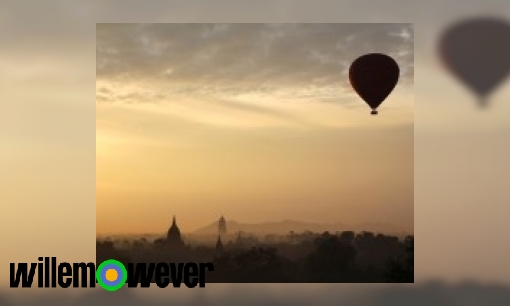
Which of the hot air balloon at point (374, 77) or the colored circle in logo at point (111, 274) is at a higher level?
the hot air balloon at point (374, 77)

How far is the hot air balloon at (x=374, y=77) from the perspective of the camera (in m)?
15.5

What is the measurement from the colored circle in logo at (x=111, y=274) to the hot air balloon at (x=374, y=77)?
3.65 m

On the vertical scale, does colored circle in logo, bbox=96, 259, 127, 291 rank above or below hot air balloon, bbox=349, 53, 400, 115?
below

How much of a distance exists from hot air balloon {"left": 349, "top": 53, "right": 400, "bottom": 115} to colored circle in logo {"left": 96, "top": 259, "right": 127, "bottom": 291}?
12.0ft

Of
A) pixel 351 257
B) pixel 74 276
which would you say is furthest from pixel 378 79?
pixel 74 276

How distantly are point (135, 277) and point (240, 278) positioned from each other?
4.20 ft

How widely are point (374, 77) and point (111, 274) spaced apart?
404 centimetres

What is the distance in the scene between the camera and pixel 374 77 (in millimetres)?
15500

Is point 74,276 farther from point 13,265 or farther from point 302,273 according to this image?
point 302,273

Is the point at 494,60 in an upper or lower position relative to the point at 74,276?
upper

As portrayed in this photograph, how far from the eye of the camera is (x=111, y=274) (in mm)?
14914

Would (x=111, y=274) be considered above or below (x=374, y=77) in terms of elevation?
below

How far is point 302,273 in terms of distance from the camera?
1534 cm

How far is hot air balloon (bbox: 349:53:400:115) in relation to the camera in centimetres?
1551
